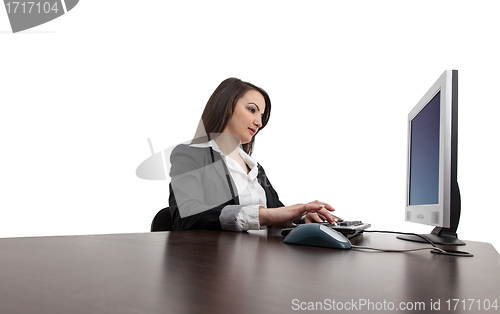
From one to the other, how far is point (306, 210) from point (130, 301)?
88cm

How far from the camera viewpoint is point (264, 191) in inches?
72.4

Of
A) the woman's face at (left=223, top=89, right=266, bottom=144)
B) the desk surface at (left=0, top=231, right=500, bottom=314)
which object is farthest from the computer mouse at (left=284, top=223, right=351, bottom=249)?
the woman's face at (left=223, top=89, right=266, bottom=144)

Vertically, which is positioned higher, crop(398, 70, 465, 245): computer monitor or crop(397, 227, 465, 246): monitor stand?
crop(398, 70, 465, 245): computer monitor

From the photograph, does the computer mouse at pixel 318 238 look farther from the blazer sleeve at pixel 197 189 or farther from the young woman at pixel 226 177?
the blazer sleeve at pixel 197 189

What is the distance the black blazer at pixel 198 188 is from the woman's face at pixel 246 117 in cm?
17

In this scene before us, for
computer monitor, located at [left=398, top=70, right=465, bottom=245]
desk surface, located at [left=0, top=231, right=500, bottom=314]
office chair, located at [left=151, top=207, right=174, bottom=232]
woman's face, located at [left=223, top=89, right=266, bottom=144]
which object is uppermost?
woman's face, located at [left=223, top=89, right=266, bottom=144]

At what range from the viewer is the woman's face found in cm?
172

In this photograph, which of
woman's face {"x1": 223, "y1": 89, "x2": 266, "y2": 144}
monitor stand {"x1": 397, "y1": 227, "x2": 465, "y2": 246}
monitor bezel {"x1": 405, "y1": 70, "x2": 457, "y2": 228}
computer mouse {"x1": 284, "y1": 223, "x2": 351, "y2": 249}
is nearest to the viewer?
computer mouse {"x1": 284, "y1": 223, "x2": 351, "y2": 249}

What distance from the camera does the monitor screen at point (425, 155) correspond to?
43.6 inches

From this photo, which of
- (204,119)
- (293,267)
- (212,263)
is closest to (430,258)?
(293,267)

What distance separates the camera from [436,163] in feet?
3.57

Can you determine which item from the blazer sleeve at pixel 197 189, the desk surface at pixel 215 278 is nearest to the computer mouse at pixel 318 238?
the desk surface at pixel 215 278

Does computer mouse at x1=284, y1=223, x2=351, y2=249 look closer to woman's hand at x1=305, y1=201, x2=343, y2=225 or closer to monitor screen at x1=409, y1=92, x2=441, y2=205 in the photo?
woman's hand at x1=305, y1=201, x2=343, y2=225

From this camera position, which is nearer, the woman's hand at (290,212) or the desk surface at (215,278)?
the desk surface at (215,278)
